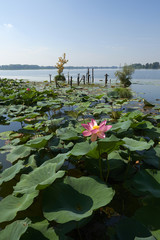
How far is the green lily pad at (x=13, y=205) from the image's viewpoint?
105 cm

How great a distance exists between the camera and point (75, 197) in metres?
1.08

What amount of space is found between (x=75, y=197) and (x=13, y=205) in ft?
1.44

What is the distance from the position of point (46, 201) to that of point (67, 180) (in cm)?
20

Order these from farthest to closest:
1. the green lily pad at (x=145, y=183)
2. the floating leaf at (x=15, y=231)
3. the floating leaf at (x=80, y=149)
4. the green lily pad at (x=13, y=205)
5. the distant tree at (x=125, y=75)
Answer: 1. the distant tree at (x=125, y=75)
2. the floating leaf at (x=80, y=149)
3. the green lily pad at (x=145, y=183)
4. the green lily pad at (x=13, y=205)
5. the floating leaf at (x=15, y=231)

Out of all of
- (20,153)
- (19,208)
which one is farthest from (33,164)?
(19,208)

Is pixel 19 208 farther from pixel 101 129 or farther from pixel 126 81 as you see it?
pixel 126 81

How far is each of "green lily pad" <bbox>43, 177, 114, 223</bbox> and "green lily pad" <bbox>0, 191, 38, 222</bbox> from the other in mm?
124

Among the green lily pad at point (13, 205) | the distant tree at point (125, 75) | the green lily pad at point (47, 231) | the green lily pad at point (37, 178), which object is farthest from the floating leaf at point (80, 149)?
the distant tree at point (125, 75)

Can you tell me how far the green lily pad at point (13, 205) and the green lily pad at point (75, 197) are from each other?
0.12m

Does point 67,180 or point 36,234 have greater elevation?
point 67,180

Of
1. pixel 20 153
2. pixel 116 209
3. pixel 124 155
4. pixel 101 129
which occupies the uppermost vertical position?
pixel 101 129

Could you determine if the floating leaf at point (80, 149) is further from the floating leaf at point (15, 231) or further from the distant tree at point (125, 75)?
the distant tree at point (125, 75)

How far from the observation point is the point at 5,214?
1.06 meters

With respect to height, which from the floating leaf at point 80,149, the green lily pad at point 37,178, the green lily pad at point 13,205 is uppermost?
the floating leaf at point 80,149
